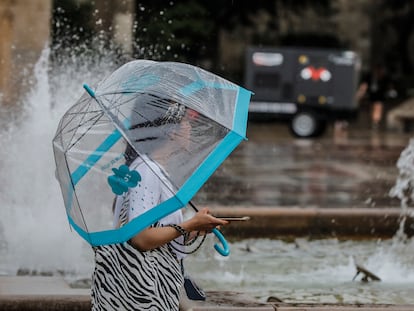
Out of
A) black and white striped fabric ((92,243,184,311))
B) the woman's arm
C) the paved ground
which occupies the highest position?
the woman's arm

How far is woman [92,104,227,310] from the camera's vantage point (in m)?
4.60

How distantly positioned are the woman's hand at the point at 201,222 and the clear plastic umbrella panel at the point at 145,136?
0.50 ft

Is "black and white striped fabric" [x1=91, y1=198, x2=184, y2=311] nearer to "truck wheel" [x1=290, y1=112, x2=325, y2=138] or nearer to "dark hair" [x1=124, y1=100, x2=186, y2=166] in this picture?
"dark hair" [x1=124, y1=100, x2=186, y2=166]

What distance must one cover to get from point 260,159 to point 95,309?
12.9 meters

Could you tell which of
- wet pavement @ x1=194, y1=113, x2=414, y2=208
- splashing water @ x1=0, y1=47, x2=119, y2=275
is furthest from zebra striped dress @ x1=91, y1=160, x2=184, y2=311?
wet pavement @ x1=194, y1=113, x2=414, y2=208

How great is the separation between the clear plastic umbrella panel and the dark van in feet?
60.8

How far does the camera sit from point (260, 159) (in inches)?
695

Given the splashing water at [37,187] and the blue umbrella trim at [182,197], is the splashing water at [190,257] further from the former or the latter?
the blue umbrella trim at [182,197]

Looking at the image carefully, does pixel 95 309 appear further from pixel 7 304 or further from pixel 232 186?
pixel 232 186

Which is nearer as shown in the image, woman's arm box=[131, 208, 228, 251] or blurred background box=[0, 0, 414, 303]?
woman's arm box=[131, 208, 228, 251]

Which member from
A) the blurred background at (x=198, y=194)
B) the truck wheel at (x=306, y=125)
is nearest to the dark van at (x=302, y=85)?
the truck wheel at (x=306, y=125)

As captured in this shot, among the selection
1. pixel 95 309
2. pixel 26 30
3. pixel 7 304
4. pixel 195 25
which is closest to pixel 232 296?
pixel 7 304

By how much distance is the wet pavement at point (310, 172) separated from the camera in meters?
12.2

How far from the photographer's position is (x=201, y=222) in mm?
4648
